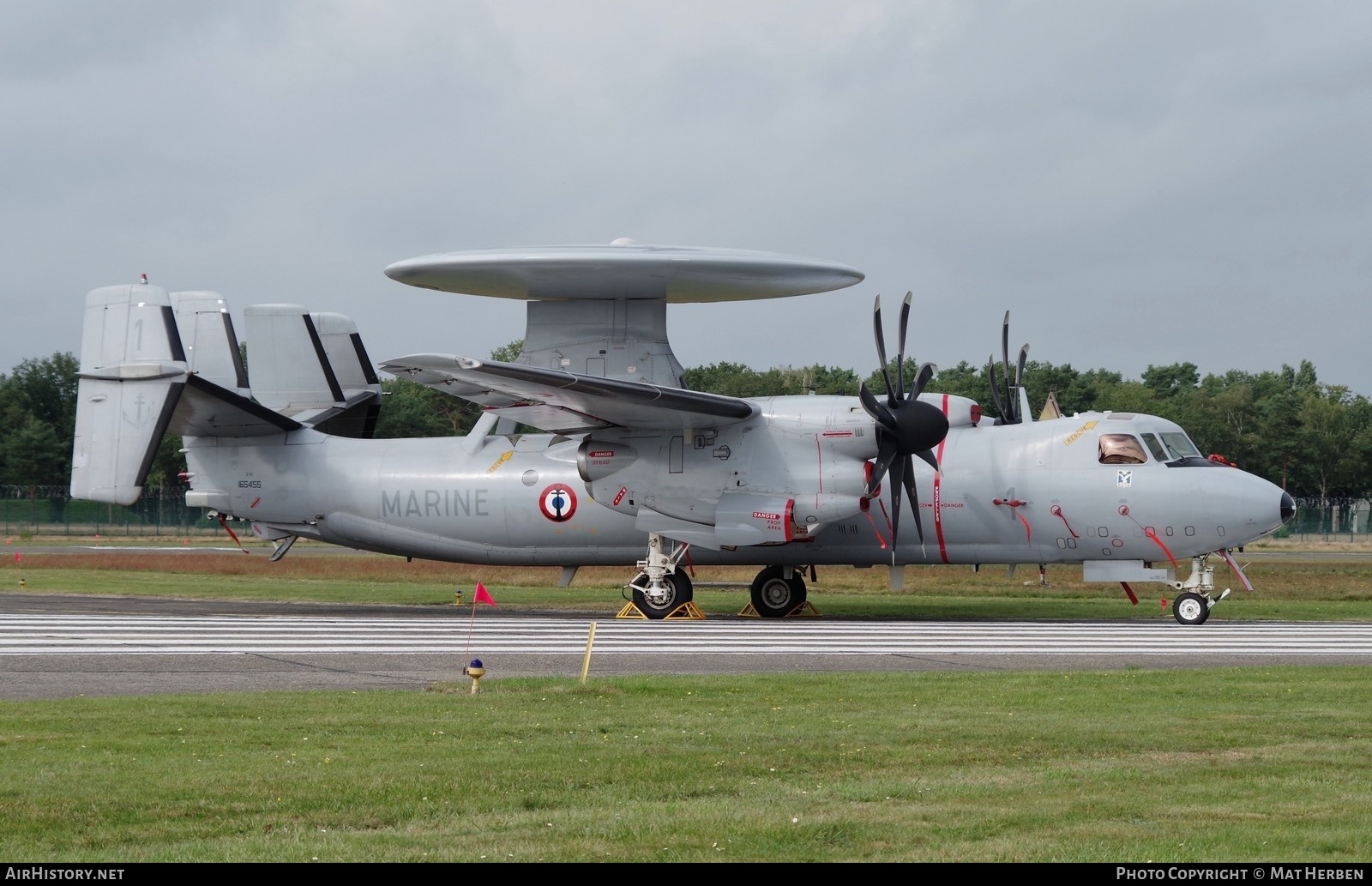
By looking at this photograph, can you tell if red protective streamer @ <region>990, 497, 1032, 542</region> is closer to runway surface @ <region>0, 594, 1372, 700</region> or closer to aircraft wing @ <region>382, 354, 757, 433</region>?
runway surface @ <region>0, 594, 1372, 700</region>

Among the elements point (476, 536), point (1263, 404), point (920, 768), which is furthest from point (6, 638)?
point (1263, 404)

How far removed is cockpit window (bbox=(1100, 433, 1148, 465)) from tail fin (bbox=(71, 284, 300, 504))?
16270 mm

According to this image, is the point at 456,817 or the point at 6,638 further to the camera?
the point at 6,638

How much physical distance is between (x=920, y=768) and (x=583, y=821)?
2.66 m

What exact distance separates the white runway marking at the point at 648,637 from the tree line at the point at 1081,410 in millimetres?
37157

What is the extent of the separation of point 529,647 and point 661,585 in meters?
7.27

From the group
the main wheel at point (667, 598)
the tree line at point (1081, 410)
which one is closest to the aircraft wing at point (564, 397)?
the main wheel at point (667, 598)

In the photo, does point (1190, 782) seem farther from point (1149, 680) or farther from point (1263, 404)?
point (1263, 404)

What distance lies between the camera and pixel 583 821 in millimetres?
6988

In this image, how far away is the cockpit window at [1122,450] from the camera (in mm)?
22938

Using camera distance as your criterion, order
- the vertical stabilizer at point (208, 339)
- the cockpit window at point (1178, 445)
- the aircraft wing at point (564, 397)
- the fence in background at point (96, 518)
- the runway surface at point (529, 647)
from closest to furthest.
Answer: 1. the runway surface at point (529, 647)
2. the aircraft wing at point (564, 397)
3. the cockpit window at point (1178, 445)
4. the vertical stabilizer at point (208, 339)
5. the fence in background at point (96, 518)

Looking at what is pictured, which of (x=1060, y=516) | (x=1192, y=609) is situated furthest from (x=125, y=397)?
(x=1192, y=609)

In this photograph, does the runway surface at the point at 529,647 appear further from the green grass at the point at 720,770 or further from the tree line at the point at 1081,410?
the tree line at the point at 1081,410

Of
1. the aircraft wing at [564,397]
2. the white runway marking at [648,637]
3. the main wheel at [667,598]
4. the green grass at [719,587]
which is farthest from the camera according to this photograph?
the green grass at [719,587]
